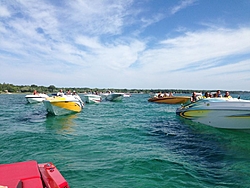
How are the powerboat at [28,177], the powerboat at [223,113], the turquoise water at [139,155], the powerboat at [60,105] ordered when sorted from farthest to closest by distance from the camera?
the powerboat at [60,105] → the powerboat at [223,113] → the turquoise water at [139,155] → the powerboat at [28,177]

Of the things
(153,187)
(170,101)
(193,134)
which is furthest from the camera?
(170,101)

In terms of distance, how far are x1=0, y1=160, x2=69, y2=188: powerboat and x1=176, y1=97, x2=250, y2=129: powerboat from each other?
30.3 feet

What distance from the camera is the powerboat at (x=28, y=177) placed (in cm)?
272

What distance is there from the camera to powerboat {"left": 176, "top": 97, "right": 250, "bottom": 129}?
32.9ft

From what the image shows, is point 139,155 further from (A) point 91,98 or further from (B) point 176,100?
(A) point 91,98

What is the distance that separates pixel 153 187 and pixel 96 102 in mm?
32090

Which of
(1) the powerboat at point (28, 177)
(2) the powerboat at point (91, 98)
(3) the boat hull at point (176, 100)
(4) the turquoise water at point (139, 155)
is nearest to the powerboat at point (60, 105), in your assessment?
(4) the turquoise water at point (139, 155)

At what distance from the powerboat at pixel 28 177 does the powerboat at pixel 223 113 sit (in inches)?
364

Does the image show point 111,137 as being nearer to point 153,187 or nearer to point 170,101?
point 153,187

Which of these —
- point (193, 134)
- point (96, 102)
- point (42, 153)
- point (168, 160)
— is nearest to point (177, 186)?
point (168, 160)

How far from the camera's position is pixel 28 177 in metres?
2.90

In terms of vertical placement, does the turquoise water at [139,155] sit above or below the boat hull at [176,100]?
below

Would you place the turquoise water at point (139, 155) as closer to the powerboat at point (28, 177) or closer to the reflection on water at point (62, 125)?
the reflection on water at point (62, 125)

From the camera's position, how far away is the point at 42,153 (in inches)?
281
